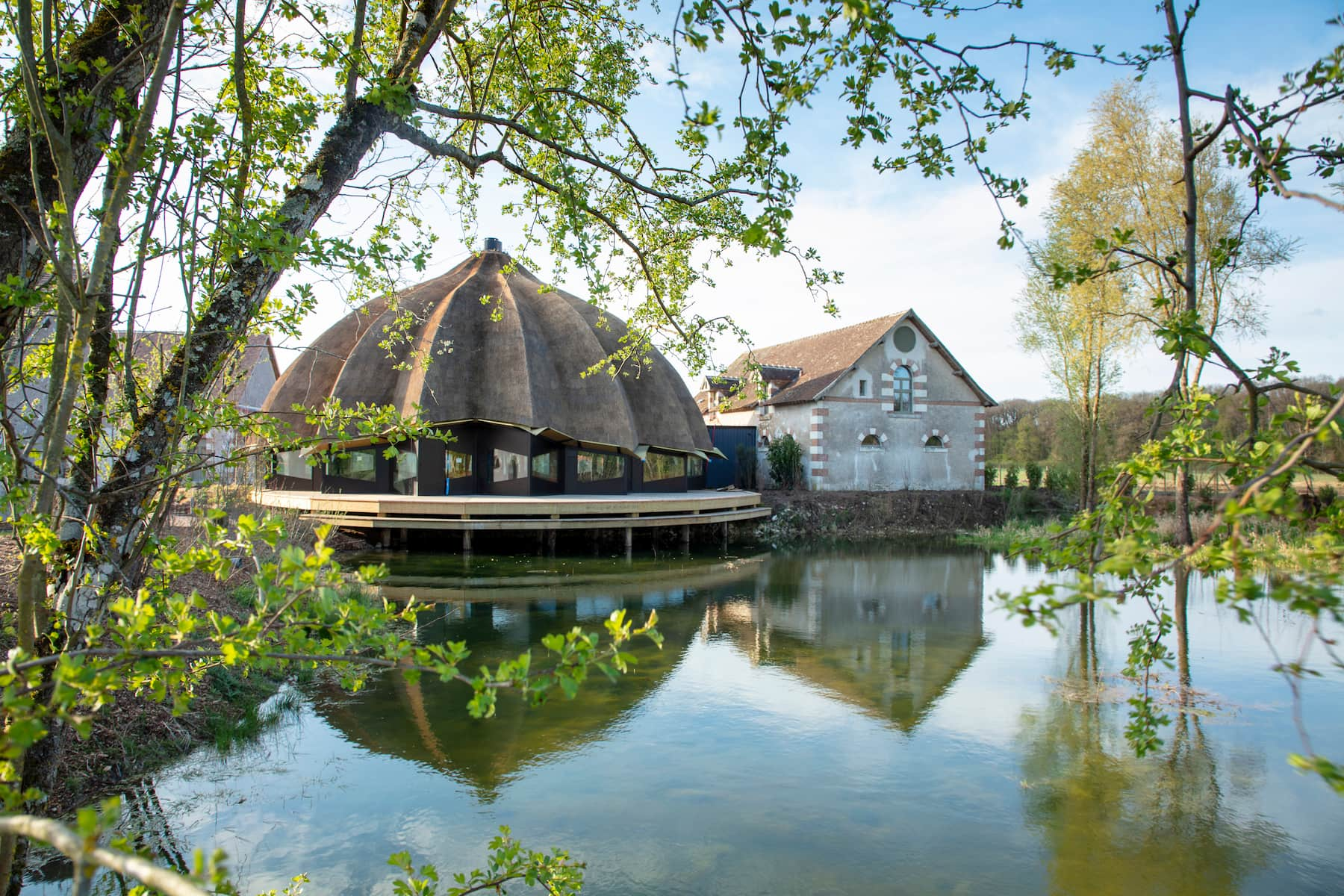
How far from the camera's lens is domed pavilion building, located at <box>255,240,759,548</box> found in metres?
18.6

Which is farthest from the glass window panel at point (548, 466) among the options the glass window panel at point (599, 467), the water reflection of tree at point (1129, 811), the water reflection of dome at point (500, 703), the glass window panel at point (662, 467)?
the water reflection of tree at point (1129, 811)

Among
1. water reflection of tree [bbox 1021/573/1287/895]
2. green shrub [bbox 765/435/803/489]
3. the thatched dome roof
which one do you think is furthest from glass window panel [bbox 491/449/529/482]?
water reflection of tree [bbox 1021/573/1287/895]

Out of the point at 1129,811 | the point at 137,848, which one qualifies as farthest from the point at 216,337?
the point at 1129,811

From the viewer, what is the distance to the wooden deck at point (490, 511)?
52.4 ft

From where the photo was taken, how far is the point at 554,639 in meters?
A: 1.86

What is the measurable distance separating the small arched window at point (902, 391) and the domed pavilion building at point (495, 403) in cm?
690

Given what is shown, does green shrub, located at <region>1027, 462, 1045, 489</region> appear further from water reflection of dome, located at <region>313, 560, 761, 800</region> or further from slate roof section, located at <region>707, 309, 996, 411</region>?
water reflection of dome, located at <region>313, 560, 761, 800</region>

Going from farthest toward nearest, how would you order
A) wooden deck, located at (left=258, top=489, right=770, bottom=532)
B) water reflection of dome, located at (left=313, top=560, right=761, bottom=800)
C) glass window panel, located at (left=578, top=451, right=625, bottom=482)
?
glass window panel, located at (left=578, top=451, right=625, bottom=482), wooden deck, located at (left=258, top=489, right=770, bottom=532), water reflection of dome, located at (left=313, top=560, right=761, bottom=800)

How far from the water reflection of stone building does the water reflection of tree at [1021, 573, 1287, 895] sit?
124 cm

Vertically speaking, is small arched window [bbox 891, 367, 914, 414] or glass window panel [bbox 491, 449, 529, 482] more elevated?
small arched window [bbox 891, 367, 914, 414]

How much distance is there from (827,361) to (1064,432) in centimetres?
716

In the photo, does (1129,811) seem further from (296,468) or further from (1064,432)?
(296,468)

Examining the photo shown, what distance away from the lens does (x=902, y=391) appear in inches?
975

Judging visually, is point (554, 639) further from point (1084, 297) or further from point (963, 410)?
point (963, 410)
